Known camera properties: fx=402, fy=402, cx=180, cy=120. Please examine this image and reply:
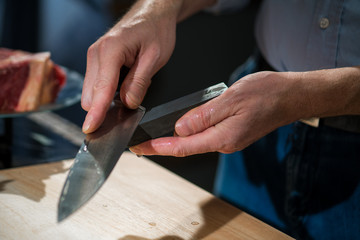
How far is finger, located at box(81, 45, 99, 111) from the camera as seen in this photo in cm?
73

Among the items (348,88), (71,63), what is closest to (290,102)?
(348,88)

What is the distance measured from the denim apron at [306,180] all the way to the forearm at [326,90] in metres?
0.19

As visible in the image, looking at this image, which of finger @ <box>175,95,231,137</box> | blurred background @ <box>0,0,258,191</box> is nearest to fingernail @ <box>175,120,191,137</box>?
finger @ <box>175,95,231,137</box>

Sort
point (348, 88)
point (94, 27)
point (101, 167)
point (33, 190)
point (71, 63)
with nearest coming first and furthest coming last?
point (101, 167) < point (348, 88) < point (33, 190) < point (94, 27) < point (71, 63)

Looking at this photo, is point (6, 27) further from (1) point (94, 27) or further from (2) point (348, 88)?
(2) point (348, 88)

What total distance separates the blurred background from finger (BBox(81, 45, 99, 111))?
56.0 inches

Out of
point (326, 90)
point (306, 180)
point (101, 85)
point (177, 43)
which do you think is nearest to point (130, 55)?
point (101, 85)

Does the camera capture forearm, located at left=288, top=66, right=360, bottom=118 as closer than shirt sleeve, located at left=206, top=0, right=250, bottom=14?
Yes

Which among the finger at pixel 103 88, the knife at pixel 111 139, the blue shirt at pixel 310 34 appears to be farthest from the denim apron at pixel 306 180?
the finger at pixel 103 88

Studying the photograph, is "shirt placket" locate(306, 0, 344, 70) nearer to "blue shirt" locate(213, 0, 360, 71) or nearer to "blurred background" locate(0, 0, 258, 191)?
"blue shirt" locate(213, 0, 360, 71)

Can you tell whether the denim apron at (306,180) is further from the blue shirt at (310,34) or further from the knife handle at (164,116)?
the knife handle at (164,116)

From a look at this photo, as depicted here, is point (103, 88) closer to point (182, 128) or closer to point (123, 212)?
point (182, 128)

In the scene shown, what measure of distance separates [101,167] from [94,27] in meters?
1.80

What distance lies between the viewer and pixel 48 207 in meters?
0.78
